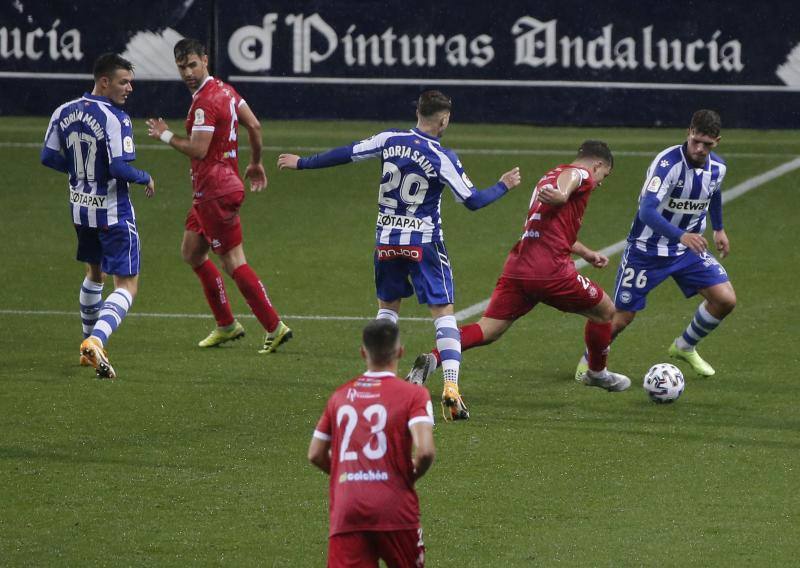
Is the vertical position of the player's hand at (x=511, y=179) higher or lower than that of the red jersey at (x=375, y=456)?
higher

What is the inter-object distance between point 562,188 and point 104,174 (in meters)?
3.43

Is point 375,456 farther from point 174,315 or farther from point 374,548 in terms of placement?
point 174,315

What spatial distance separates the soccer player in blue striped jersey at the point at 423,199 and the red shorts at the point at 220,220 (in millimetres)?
1803

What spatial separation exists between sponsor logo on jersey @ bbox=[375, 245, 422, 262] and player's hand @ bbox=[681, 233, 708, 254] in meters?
1.85

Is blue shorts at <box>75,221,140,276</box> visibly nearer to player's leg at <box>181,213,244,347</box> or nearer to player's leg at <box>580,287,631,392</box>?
player's leg at <box>181,213,244,347</box>

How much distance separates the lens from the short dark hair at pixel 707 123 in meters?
10.2

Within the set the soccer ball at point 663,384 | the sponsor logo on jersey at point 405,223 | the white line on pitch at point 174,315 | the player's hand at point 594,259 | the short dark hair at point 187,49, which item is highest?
the short dark hair at point 187,49

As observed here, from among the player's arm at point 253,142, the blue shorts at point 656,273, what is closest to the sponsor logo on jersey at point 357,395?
the blue shorts at point 656,273

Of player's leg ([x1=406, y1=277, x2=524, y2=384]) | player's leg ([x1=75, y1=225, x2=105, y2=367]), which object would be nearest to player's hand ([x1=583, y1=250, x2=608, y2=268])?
player's leg ([x1=406, y1=277, x2=524, y2=384])

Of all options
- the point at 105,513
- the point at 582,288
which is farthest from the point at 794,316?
the point at 105,513

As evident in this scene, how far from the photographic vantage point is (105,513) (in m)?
7.52

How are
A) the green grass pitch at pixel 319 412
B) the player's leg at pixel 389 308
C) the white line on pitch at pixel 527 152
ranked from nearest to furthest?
the green grass pitch at pixel 319 412 < the player's leg at pixel 389 308 < the white line on pitch at pixel 527 152

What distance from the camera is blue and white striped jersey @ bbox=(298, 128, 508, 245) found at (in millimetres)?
9516

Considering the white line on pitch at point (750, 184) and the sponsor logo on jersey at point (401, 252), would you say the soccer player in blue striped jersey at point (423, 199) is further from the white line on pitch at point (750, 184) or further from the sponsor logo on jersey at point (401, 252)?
the white line on pitch at point (750, 184)
